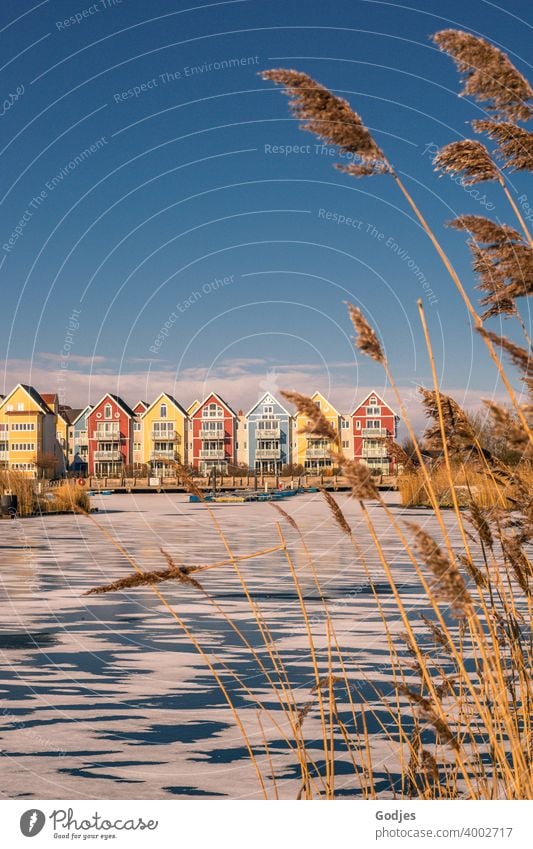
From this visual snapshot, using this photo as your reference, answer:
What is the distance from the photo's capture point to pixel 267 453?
53.3m

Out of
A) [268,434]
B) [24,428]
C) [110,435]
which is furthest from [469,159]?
[24,428]

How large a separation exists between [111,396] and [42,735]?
50.9 m

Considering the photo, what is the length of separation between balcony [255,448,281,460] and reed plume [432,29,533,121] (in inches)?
1904

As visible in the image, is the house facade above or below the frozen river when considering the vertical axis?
above

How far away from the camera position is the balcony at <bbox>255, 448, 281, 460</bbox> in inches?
2031

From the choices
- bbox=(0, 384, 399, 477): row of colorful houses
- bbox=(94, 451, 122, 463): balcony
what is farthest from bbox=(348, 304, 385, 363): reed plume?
bbox=(94, 451, 122, 463): balcony

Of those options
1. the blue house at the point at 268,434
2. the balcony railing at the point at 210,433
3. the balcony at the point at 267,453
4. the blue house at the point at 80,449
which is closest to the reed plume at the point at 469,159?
the blue house at the point at 268,434

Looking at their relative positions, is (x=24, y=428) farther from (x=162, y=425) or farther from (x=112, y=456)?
(x=162, y=425)

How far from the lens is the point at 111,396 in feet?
177

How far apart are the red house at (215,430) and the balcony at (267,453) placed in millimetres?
2150

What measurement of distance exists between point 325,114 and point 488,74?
A: 0.49 meters
